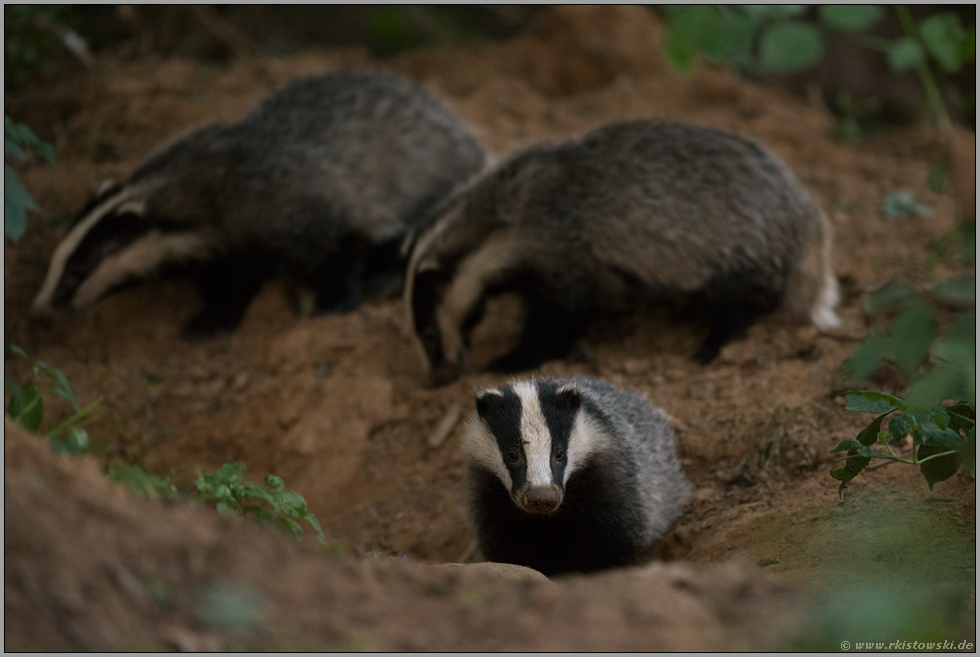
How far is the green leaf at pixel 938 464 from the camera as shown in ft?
9.80

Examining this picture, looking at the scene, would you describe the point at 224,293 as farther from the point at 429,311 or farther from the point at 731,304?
the point at 731,304

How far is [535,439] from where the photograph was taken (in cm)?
342

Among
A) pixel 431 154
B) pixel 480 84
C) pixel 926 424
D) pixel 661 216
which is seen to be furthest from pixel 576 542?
pixel 480 84

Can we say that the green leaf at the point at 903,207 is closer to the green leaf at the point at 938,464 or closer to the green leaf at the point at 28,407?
the green leaf at the point at 938,464

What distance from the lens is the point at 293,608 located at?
77.2 inches

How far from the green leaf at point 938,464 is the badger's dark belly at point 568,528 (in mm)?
1054

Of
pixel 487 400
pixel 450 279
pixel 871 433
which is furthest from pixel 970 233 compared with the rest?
pixel 450 279

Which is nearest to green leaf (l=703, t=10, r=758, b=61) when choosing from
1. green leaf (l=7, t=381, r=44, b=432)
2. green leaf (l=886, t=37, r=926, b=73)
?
green leaf (l=886, t=37, r=926, b=73)

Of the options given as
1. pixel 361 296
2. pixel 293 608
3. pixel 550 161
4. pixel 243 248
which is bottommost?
pixel 361 296

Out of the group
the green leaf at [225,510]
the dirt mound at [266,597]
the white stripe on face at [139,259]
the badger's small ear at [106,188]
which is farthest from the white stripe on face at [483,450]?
the badger's small ear at [106,188]

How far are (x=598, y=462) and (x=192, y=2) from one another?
16.9 ft

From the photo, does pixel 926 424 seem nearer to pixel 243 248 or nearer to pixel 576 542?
pixel 576 542

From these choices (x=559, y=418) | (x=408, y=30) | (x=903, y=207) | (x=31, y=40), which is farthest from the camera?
(x=408, y=30)

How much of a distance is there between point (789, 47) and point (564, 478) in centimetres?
176
